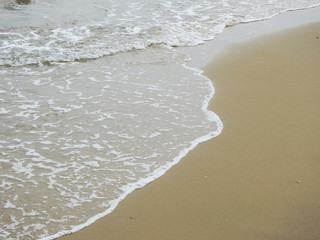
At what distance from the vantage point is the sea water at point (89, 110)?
3.39 meters

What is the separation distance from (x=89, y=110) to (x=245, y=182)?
7.52 feet

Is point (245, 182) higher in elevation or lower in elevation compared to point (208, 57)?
lower

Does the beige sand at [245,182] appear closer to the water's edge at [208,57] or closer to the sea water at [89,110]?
the water's edge at [208,57]

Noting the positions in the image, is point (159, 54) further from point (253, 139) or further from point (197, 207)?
point (197, 207)

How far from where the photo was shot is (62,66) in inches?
261

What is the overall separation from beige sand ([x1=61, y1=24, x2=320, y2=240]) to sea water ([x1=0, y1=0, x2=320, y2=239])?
0.20 m

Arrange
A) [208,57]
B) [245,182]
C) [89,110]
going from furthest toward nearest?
1. [208,57]
2. [89,110]
3. [245,182]

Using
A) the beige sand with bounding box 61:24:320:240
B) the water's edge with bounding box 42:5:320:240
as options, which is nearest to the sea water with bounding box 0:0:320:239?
the water's edge with bounding box 42:5:320:240

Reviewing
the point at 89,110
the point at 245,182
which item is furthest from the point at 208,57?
the point at 245,182

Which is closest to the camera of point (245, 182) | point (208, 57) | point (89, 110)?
point (245, 182)

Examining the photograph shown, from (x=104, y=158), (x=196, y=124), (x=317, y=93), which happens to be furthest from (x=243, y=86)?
(x=104, y=158)

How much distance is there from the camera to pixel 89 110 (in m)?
4.93

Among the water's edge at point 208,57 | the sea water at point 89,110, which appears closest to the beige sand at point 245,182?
the water's edge at point 208,57

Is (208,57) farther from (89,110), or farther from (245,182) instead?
(245,182)
